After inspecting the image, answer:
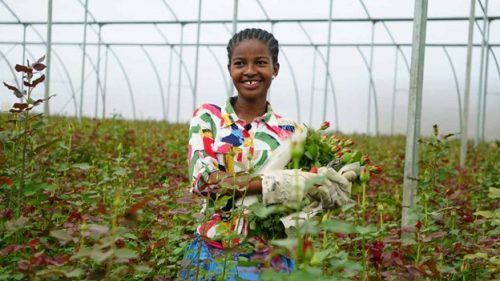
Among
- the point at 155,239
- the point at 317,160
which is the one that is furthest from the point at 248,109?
Answer: the point at 155,239

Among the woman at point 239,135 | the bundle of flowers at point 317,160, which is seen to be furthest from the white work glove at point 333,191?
the woman at point 239,135

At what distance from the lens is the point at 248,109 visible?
211 centimetres

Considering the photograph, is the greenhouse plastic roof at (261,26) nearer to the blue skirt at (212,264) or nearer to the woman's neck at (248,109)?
the woman's neck at (248,109)

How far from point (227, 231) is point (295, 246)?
1.93 feet

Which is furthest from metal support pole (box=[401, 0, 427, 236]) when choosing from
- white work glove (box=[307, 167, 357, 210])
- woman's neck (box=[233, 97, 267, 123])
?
white work glove (box=[307, 167, 357, 210])

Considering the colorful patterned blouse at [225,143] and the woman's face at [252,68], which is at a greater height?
the woman's face at [252,68]

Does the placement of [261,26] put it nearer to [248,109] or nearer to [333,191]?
[248,109]

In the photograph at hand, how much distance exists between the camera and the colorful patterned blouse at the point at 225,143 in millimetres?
1926

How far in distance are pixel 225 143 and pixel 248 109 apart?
18 cm

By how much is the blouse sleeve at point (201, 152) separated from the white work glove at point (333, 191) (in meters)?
0.34

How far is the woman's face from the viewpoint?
206cm

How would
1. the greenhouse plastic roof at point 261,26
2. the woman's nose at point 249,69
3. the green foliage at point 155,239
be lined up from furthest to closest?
the greenhouse plastic roof at point 261,26 → the woman's nose at point 249,69 → the green foliage at point 155,239

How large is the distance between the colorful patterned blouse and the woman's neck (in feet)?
0.09

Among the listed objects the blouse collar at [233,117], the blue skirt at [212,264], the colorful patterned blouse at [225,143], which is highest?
the blouse collar at [233,117]
